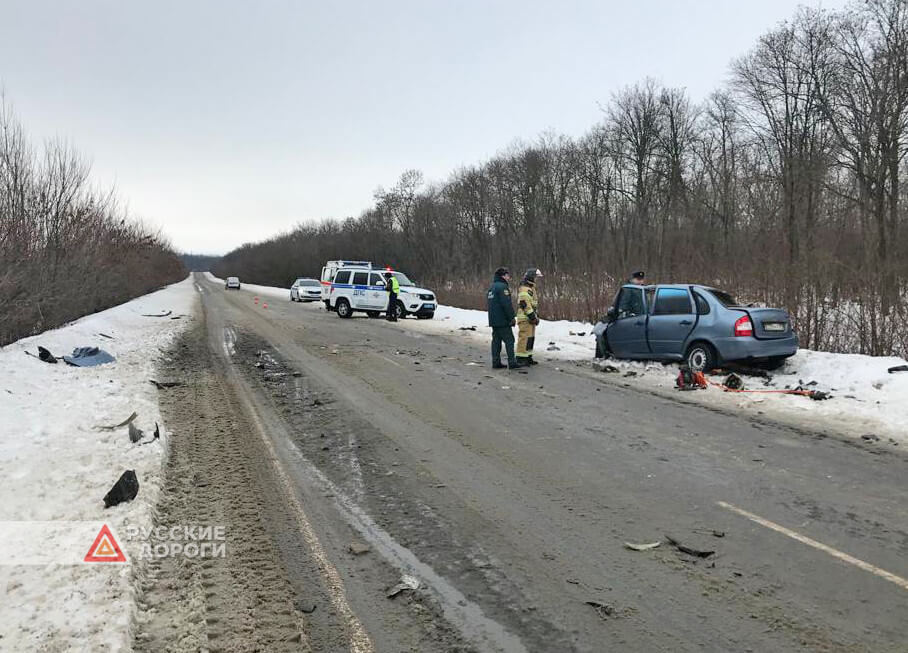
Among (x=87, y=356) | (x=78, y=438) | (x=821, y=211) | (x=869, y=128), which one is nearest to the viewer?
(x=78, y=438)

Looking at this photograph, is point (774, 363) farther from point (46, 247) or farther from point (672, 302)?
point (46, 247)

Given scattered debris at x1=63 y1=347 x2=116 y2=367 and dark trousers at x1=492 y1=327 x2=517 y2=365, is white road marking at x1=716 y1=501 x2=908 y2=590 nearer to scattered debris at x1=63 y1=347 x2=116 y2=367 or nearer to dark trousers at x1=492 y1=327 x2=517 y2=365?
dark trousers at x1=492 y1=327 x2=517 y2=365

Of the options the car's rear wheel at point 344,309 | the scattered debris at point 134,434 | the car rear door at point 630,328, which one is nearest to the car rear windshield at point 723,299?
the car rear door at point 630,328

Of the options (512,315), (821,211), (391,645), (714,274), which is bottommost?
(391,645)

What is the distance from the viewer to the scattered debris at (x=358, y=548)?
158 inches

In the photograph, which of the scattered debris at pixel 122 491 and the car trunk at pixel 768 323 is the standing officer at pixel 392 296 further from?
the scattered debris at pixel 122 491

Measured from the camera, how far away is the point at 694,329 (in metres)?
11.1

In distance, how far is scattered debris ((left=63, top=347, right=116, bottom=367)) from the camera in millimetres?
10844

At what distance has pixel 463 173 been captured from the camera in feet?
229

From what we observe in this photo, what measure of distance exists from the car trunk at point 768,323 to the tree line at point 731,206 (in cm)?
266

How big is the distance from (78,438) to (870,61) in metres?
35.5

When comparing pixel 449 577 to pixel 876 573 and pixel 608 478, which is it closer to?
pixel 608 478

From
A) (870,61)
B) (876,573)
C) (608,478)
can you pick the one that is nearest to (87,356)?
(608,478)

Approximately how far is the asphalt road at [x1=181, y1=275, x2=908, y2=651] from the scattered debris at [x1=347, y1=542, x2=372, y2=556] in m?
0.05
